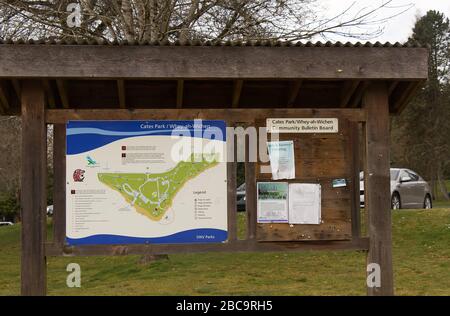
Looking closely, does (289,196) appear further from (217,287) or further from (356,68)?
(217,287)

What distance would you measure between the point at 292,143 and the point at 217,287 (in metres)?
3.72

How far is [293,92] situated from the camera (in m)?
7.77

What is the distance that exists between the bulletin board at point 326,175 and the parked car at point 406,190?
14189 millimetres

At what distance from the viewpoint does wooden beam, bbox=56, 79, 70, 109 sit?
7306mm

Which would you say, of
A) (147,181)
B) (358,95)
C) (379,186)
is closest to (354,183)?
(379,186)

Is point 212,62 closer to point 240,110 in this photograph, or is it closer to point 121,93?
point 240,110

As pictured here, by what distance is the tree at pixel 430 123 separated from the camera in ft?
174

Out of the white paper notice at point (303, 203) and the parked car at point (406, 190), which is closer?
the white paper notice at point (303, 203)

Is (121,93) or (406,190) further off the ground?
(121,93)

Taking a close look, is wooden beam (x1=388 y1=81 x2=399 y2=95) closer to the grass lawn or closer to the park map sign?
the park map sign

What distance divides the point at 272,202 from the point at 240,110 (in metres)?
1.14

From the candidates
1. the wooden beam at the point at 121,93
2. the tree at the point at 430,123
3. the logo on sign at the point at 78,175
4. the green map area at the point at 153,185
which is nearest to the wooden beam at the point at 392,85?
the green map area at the point at 153,185

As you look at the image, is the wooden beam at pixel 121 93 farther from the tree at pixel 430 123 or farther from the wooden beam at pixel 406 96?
the tree at pixel 430 123

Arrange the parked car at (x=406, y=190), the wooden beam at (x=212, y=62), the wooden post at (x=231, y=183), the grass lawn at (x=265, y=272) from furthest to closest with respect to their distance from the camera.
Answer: the parked car at (x=406, y=190) < the grass lawn at (x=265, y=272) < the wooden post at (x=231, y=183) < the wooden beam at (x=212, y=62)
